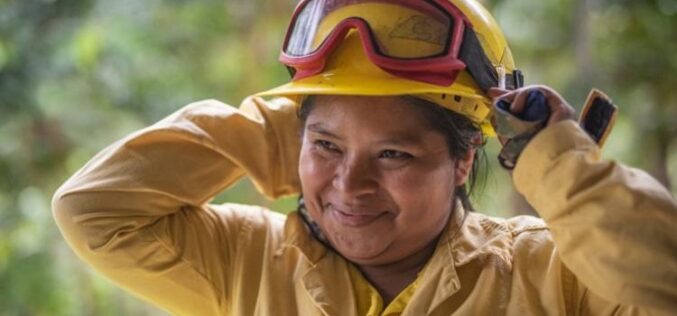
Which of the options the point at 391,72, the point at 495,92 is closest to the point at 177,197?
the point at 391,72

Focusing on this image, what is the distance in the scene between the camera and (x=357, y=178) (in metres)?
1.27

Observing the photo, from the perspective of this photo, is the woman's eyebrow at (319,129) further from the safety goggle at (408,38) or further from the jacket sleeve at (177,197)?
the jacket sleeve at (177,197)

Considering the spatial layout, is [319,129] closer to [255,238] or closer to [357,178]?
[357,178]

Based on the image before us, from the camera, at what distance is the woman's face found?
1275mm

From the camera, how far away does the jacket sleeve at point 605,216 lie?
3.62ft

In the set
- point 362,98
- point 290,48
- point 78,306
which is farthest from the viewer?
point 78,306

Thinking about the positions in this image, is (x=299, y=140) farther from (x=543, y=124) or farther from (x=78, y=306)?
(x=78, y=306)

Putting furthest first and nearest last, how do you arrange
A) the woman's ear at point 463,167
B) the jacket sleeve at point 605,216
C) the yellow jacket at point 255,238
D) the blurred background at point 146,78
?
1. the blurred background at point 146,78
2. the woman's ear at point 463,167
3. the yellow jacket at point 255,238
4. the jacket sleeve at point 605,216

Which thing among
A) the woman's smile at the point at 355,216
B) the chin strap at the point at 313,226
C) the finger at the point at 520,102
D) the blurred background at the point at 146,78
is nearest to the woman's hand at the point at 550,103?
the finger at the point at 520,102

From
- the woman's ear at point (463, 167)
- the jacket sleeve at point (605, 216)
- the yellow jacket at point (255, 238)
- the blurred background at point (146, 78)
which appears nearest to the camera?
the jacket sleeve at point (605, 216)

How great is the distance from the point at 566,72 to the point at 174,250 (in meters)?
0.98

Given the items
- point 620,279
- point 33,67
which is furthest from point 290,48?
point 33,67

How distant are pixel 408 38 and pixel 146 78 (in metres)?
0.97

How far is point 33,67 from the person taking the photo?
1.93 m
